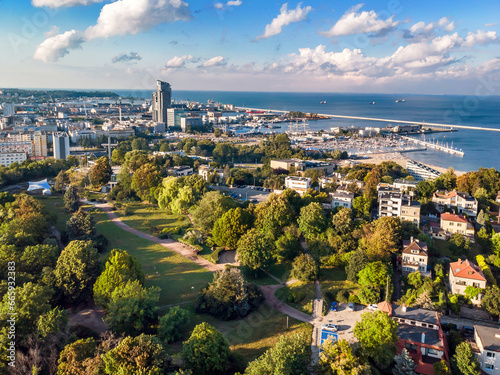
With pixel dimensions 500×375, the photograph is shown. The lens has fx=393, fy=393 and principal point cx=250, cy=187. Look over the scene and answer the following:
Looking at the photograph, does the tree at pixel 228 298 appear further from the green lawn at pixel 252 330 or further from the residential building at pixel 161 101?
the residential building at pixel 161 101

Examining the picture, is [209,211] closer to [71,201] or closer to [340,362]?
[71,201]

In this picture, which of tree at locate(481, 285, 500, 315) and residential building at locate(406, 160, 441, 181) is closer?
tree at locate(481, 285, 500, 315)

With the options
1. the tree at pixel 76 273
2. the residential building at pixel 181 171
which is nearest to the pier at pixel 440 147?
the residential building at pixel 181 171

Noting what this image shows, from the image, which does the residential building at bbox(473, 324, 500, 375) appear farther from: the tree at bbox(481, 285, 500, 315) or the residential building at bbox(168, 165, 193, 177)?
the residential building at bbox(168, 165, 193, 177)

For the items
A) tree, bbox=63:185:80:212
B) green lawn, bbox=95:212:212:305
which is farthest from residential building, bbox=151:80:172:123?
green lawn, bbox=95:212:212:305

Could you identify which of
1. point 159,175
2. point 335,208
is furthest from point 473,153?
point 159,175

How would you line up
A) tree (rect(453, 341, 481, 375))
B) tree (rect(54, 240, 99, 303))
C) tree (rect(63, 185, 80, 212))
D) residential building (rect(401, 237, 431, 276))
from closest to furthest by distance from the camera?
tree (rect(453, 341, 481, 375)), tree (rect(54, 240, 99, 303)), residential building (rect(401, 237, 431, 276)), tree (rect(63, 185, 80, 212))

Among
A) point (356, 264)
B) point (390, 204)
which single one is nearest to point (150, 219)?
point (356, 264)
